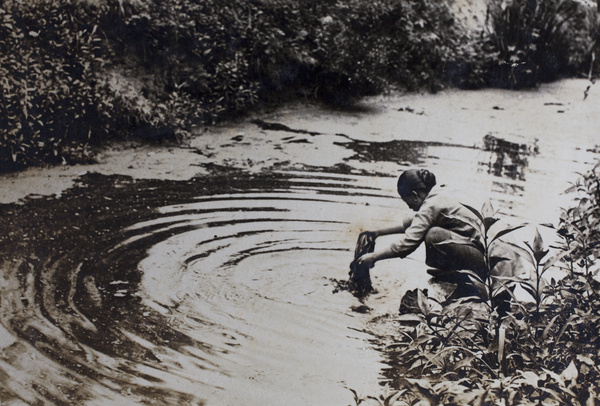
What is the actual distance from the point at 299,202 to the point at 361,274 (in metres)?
0.81

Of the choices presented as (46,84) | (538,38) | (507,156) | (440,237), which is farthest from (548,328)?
(46,84)

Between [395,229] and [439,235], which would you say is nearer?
[439,235]

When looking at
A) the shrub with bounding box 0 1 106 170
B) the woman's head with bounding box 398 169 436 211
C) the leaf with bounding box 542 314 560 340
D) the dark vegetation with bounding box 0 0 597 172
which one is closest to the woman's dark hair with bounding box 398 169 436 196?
the woman's head with bounding box 398 169 436 211

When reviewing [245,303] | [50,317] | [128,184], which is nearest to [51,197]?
[128,184]

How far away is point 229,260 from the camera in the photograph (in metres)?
2.99

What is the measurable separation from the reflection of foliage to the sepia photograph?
0.01 m

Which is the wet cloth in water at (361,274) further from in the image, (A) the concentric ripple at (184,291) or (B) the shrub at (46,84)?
(B) the shrub at (46,84)

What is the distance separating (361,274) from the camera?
2785 mm

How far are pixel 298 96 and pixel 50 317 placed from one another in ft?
8.68

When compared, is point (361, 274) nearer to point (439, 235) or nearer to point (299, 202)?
point (439, 235)

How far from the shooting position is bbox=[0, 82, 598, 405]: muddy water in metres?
2.09

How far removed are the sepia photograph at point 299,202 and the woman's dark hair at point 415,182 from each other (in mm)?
18

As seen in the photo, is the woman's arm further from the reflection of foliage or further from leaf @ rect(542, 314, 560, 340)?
leaf @ rect(542, 314, 560, 340)

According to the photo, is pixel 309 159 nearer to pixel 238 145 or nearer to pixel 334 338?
pixel 238 145
